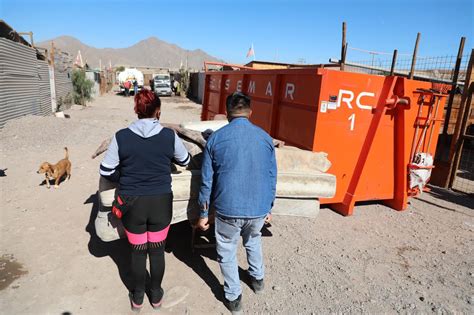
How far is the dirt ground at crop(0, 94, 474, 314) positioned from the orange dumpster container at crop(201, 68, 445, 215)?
1.66 feet

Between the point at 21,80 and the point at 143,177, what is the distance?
466 inches

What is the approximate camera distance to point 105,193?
9.52 feet

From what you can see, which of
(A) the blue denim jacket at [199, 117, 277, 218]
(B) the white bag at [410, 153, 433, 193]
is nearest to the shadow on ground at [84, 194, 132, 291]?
(A) the blue denim jacket at [199, 117, 277, 218]

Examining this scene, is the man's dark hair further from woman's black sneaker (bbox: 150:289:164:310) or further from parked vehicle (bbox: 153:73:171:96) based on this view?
parked vehicle (bbox: 153:73:171:96)

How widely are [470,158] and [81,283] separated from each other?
Result: 10364 mm

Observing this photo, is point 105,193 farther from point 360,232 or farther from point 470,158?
point 470,158

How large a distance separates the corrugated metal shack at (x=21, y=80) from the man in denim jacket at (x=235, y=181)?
9973 millimetres

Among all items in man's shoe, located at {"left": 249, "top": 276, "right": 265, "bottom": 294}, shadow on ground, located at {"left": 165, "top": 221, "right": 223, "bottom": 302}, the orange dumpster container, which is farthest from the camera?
the orange dumpster container

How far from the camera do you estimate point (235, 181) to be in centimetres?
267

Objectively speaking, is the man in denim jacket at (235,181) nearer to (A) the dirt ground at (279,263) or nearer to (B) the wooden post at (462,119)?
(A) the dirt ground at (279,263)

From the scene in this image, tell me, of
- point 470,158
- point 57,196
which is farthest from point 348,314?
point 470,158

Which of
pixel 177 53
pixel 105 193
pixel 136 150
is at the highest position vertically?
pixel 177 53

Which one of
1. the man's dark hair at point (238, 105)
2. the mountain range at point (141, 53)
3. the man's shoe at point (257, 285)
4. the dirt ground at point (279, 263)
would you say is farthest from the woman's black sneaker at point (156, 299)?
the mountain range at point (141, 53)

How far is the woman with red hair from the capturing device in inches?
102
